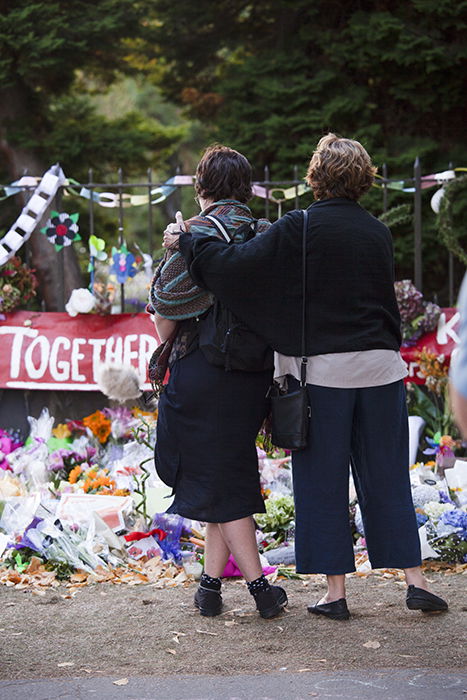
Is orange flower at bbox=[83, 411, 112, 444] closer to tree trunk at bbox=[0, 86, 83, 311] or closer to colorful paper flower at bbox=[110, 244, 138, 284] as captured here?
colorful paper flower at bbox=[110, 244, 138, 284]

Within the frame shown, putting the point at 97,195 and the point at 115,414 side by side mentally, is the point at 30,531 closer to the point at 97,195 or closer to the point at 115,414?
the point at 115,414

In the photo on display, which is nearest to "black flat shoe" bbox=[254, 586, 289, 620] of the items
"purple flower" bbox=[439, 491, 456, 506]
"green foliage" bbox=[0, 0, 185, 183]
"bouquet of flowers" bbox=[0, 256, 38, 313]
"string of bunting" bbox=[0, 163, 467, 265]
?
"purple flower" bbox=[439, 491, 456, 506]

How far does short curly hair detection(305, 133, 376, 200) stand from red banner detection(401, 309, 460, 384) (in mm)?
2662

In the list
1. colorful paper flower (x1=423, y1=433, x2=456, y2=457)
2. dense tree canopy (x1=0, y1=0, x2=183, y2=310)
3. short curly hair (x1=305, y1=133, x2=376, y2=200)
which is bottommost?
colorful paper flower (x1=423, y1=433, x2=456, y2=457)

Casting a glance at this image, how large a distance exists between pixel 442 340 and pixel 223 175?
112 inches

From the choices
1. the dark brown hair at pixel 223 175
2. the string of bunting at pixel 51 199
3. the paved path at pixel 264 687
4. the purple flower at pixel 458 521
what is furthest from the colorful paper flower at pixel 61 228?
the paved path at pixel 264 687

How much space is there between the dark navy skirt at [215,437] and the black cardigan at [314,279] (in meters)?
0.25

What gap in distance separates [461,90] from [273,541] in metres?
6.71

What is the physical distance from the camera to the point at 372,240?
350 cm

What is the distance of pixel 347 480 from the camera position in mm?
3537

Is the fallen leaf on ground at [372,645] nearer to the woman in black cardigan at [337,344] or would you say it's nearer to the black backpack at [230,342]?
the woman in black cardigan at [337,344]

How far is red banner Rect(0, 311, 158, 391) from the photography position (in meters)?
6.41

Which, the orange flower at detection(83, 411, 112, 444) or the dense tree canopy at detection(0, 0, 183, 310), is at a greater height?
the dense tree canopy at detection(0, 0, 183, 310)

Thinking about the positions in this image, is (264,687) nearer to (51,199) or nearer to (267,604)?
(267,604)
